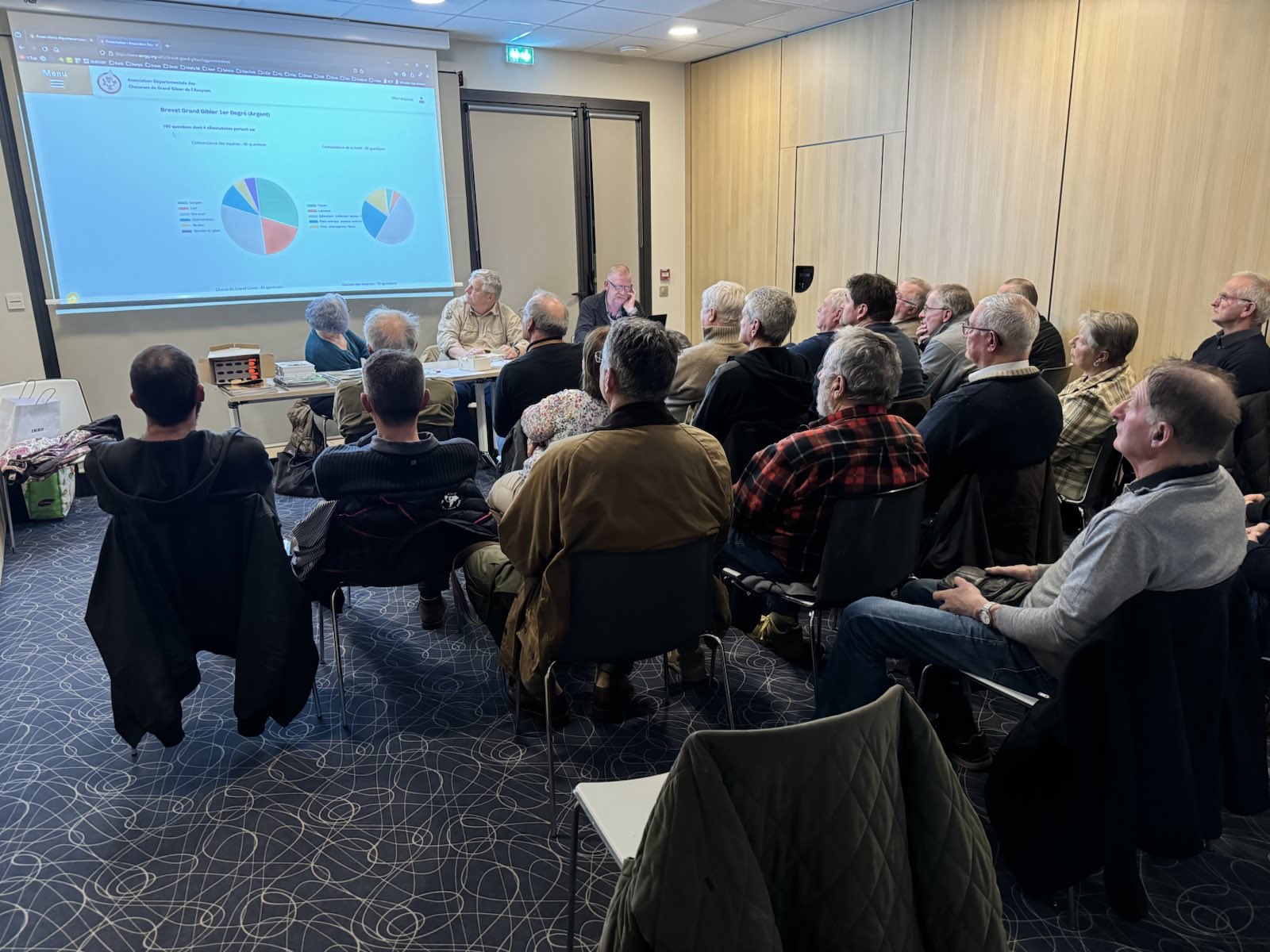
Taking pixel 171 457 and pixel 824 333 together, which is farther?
pixel 824 333

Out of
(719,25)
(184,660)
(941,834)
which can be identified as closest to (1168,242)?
(719,25)

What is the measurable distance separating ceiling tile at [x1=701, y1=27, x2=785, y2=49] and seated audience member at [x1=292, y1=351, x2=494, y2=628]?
192 inches

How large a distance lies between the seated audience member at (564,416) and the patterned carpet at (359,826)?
26.1 inches

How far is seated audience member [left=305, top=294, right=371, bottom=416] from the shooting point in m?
4.71

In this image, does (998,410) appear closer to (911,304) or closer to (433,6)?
(911,304)

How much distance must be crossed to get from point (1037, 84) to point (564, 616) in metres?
4.64

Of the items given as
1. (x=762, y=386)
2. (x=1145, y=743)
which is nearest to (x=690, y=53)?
(x=762, y=386)

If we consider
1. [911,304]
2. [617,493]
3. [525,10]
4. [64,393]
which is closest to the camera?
[617,493]

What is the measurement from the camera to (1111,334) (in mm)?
3539

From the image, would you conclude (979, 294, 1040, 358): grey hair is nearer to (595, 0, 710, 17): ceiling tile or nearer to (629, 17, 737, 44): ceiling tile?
(595, 0, 710, 17): ceiling tile

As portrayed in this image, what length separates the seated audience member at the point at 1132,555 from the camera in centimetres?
166

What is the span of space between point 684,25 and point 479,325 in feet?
8.63

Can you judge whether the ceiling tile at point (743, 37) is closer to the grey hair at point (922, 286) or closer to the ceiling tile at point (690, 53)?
the ceiling tile at point (690, 53)

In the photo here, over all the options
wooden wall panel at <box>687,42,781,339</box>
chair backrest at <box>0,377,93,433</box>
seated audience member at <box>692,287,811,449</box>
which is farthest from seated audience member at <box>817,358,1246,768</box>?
wooden wall panel at <box>687,42,781,339</box>
